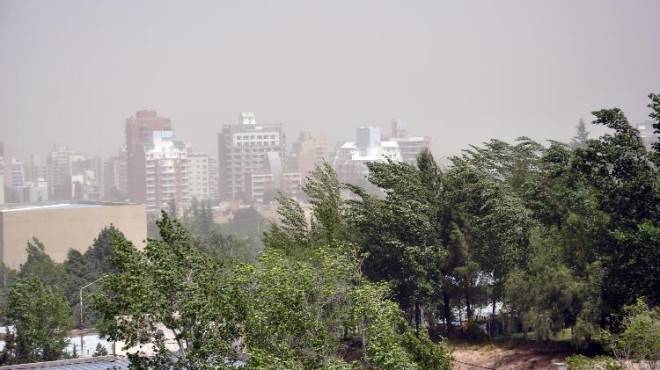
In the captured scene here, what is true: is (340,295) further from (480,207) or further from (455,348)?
(480,207)

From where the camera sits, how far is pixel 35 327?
2108 centimetres

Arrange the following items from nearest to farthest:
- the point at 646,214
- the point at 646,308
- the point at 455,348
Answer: the point at 646,308
the point at 646,214
the point at 455,348

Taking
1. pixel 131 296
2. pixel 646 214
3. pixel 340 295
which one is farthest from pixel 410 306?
pixel 131 296

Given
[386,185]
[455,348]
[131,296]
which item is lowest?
[455,348]

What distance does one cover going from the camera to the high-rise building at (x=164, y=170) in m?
114

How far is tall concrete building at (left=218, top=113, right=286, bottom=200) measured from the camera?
120 metres

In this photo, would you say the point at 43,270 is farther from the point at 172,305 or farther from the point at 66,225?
the point at 172,305

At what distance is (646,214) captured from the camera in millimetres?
18797

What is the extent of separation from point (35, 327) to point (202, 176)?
3960 inches

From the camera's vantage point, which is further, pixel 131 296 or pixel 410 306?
pixel 410 306

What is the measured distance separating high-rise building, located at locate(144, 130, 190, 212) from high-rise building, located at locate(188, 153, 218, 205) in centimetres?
245

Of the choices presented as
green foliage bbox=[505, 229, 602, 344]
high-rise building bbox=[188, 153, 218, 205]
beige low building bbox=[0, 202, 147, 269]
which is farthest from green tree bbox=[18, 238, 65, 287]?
high-rise building bbox=[188, 153, 218, 205]

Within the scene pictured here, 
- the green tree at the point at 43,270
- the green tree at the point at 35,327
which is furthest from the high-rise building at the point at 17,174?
the green tree at the point at 35,327

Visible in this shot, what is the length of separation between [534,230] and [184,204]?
94.2m
